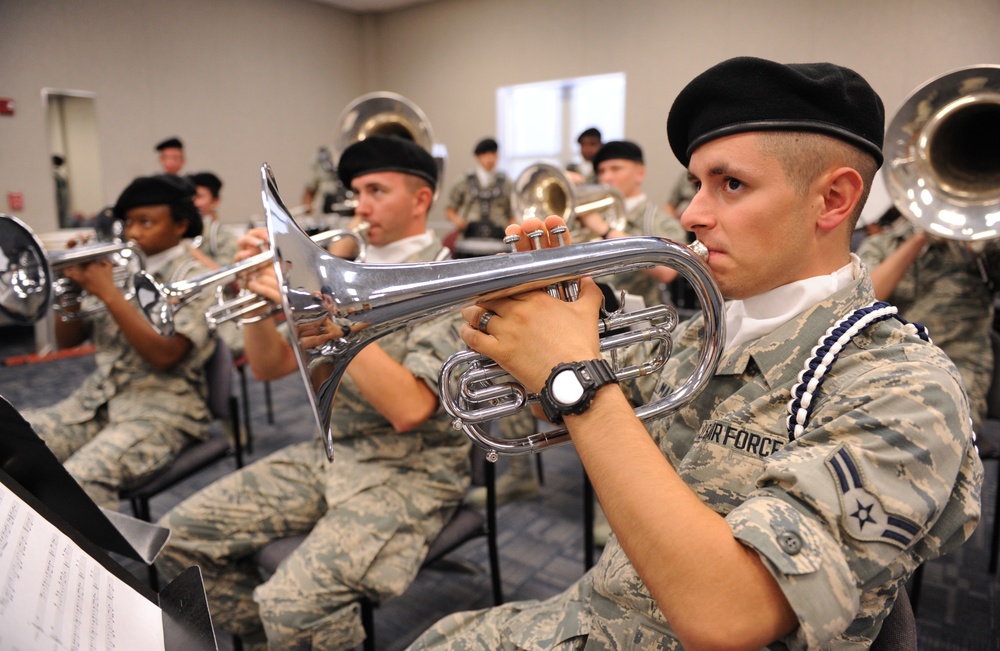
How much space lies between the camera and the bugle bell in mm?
992

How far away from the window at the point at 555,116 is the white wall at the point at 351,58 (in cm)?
20

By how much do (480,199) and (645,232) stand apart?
414 cm

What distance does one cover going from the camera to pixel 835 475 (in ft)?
2.60

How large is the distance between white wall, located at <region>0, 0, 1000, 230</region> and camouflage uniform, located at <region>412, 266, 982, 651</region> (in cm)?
649

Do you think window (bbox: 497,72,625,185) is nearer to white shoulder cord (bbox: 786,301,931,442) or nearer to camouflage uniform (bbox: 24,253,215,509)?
camouflage uniform (bbox: 24,253,215,509)

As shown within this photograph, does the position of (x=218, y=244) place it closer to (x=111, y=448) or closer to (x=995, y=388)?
(x=111, y=448)

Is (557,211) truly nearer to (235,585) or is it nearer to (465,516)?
(465,516)

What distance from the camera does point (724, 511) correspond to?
1026mm

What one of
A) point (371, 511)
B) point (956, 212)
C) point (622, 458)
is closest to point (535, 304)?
point (622, 458)

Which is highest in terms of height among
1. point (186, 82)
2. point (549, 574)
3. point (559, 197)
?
point (186, 82)

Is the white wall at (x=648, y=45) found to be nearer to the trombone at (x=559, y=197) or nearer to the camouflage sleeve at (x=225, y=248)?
the trombone at (x=559, y=197)

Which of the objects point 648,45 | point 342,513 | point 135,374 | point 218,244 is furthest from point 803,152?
point 648,45

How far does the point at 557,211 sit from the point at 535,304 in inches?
107

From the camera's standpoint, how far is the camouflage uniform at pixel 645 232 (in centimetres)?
342
